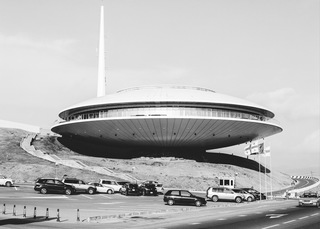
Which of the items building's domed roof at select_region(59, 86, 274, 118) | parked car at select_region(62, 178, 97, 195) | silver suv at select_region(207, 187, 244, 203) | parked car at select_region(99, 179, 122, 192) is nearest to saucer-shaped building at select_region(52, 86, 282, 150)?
building's domed roof at select_region(59, 86, 274, 118)

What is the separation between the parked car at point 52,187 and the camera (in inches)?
1811

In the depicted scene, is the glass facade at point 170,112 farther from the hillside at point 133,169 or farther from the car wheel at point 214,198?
the car wheel at point 214,198

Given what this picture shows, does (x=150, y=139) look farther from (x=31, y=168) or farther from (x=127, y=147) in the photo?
(x=31, y=168)

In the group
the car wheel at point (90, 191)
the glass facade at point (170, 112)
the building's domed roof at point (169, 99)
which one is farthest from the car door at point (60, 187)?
the building's domed roof at point (169, 99)

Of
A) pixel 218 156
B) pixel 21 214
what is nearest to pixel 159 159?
pixel 218 156

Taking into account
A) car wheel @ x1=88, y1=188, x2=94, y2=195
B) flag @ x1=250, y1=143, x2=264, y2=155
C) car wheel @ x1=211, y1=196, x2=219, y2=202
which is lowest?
car wheel @ x1=211, y1=196, x2=219, y2=202

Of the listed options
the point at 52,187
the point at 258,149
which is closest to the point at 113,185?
the point at 52,187

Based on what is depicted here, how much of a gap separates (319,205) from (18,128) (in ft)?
406

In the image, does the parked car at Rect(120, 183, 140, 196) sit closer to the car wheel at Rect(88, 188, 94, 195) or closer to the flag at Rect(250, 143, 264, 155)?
the car wheel at Rect(88, 188, 94, 195)

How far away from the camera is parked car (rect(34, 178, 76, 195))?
46000 millimetres

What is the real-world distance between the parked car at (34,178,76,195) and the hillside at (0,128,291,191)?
18945 mm

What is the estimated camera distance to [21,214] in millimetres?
27531

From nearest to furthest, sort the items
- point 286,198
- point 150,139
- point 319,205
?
point 319,205 < point 286,198 < point 150,139

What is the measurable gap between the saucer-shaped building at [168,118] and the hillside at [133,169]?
20.8 feet
